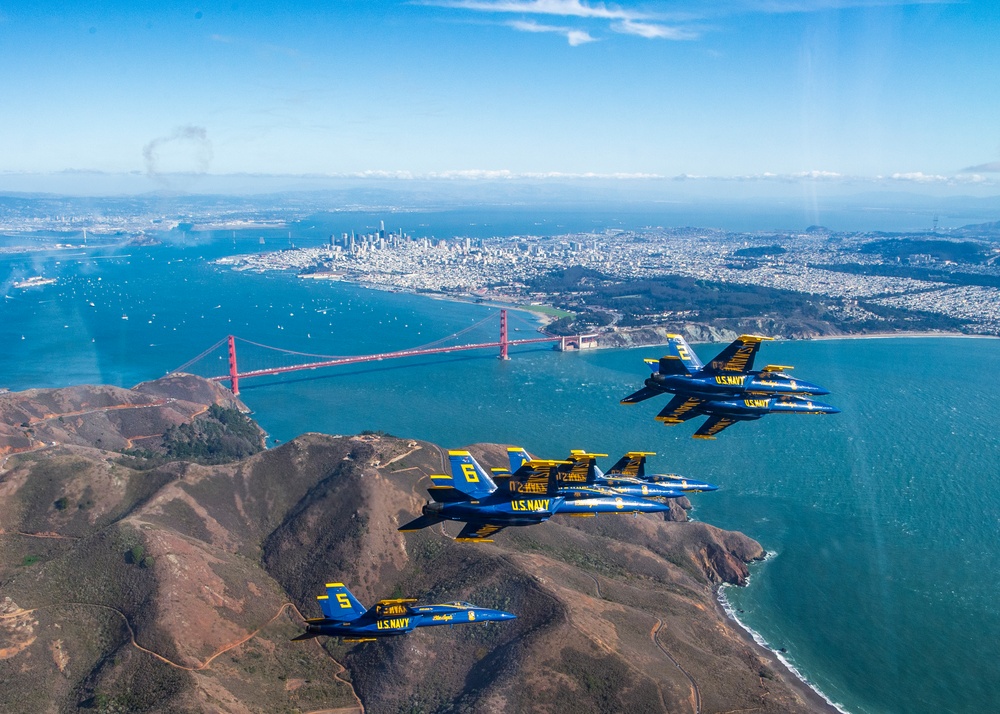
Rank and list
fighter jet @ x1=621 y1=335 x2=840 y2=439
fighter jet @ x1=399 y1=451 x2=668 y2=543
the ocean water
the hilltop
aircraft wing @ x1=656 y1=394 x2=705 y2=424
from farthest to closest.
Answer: the ocean water < the hilltop < aircraft wing @ x1=656 y1=394 x2=705 y2=424 < fighter jet @ x1=621 y1=335 x2=840 y2=439 < fighter jet @ x1=399 y1=451 x2=668 y2=543

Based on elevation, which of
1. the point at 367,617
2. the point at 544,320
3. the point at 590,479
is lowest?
the point at 544,320

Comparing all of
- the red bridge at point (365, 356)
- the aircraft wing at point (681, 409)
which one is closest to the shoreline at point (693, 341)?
the red bridge at point (365, 356)

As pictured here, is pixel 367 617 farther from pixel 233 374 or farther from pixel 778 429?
pixel 233 374

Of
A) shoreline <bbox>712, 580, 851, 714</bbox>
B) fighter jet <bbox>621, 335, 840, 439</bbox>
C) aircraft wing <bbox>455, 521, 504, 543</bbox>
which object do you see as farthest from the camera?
shoreline <bbox>712, 580, 851, 714</bbox>

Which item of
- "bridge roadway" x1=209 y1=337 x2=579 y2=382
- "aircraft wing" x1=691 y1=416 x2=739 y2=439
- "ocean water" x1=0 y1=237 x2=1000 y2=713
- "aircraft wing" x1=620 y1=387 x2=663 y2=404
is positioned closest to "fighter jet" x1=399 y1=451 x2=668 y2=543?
"aircraft wing" x1=620 y1=387 x2=663 y2=404

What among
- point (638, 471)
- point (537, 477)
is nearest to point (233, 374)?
point (638, 471)

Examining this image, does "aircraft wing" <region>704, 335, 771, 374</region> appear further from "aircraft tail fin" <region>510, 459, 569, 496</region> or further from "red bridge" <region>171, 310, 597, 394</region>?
"red bridge" <region>171, 310, 597, 394</region>

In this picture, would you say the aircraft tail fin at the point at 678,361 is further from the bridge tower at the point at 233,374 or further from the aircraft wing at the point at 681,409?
the bridge tower at the point at 233,374
